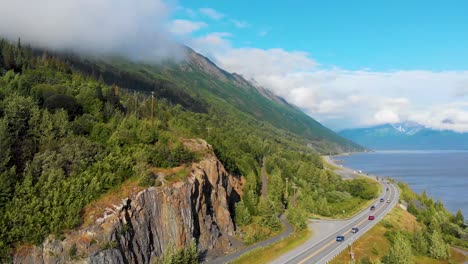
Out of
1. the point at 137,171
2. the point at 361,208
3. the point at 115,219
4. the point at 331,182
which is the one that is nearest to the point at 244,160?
the point at 361,208

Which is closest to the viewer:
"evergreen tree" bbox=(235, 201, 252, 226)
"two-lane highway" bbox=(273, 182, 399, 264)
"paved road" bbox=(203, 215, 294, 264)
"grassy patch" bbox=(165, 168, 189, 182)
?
"paved road" bbox=(203, 215, 294, 264)

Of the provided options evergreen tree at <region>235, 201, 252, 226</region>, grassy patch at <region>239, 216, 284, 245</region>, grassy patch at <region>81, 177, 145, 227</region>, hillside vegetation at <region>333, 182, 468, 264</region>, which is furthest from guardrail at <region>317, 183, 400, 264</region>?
grassy patch at <region>81, 177, 145, 227</region>

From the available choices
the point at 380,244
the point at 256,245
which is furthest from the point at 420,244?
the point at 256,245

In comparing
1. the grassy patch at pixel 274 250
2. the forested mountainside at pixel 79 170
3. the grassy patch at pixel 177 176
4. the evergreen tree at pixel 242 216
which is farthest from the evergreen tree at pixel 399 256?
the grassy patch at pixel 177 176

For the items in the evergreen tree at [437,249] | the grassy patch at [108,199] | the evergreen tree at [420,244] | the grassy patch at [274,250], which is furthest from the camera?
the evergreen tree at [420,244]

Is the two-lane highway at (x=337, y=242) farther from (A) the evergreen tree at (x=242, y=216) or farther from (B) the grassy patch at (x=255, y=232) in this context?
(A) the evergreen tree at (x=242, y=216)

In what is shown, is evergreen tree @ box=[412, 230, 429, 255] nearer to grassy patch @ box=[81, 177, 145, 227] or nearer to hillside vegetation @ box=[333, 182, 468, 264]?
hillside vegetation @ box=[333, 182, 468, 264]
